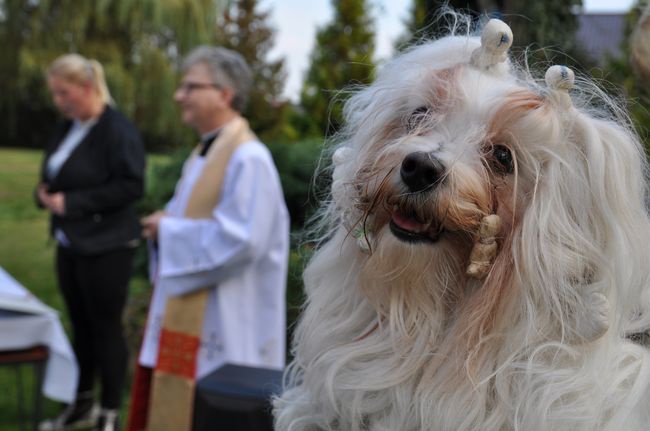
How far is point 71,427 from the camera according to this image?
4449 millimetres

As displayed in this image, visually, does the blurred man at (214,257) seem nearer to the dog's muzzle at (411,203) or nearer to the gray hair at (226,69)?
the gray hair at (226,69)

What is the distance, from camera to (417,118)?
1.36m

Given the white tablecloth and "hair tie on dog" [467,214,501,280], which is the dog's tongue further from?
the white tablecloth

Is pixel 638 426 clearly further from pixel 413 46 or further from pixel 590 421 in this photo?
pixel 413 46

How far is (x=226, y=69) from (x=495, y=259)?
2.63 metres

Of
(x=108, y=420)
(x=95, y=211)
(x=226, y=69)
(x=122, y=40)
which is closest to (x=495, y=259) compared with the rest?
(x=226, y=69)

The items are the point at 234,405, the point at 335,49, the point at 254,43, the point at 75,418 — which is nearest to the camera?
the point at 234,405

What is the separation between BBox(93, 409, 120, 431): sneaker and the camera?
13.9ft

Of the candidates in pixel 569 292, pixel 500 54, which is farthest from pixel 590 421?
pixel 500 54

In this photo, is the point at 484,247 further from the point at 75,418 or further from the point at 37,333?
the point at 75,418

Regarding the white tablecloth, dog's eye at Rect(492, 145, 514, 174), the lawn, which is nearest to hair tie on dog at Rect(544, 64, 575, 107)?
dog's eye at Rect(492, 145, 514, 174)

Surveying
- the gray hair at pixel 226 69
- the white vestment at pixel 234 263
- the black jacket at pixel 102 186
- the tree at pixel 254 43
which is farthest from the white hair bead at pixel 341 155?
the tree at pixel 254 43

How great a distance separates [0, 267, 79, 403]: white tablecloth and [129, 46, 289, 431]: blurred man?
360 millimetres

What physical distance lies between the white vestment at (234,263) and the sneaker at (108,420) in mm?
807
